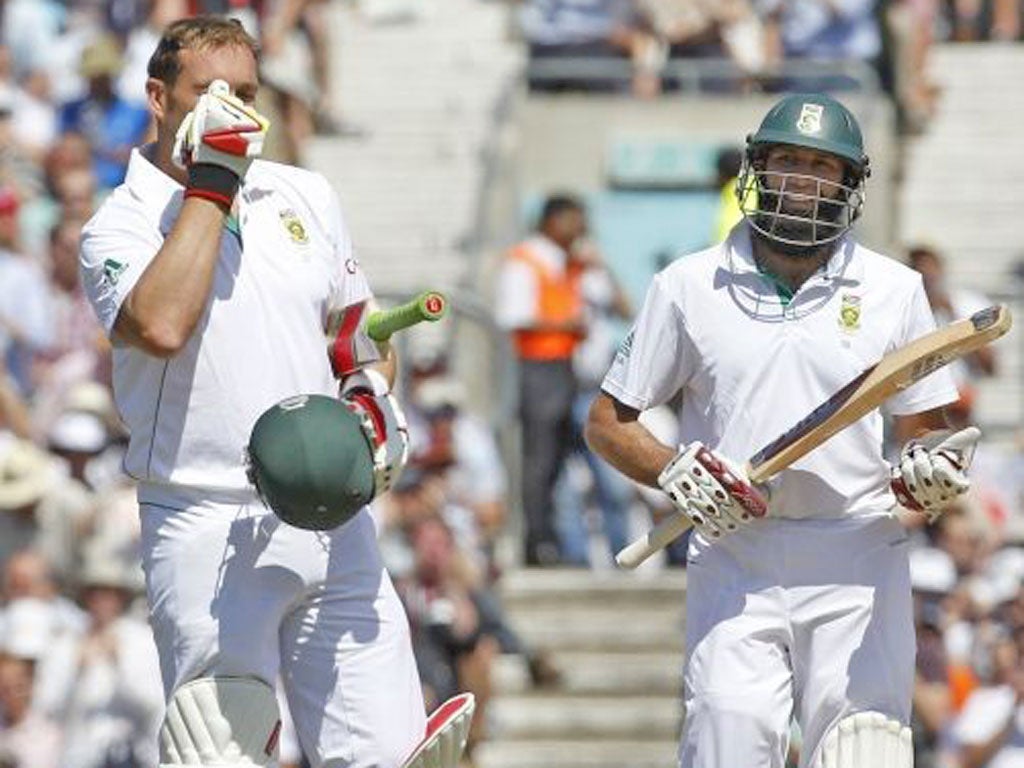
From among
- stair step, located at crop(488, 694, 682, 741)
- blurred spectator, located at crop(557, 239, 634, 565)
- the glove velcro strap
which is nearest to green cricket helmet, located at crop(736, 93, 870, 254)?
the glove velcro strap

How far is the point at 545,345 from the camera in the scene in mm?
16547

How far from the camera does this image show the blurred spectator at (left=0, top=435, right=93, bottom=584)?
15.2m

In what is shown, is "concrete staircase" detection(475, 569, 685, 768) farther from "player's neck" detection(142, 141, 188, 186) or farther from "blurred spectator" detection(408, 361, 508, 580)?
"player's neck" detection(142, 141, 188, 186)

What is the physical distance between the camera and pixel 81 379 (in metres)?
16.2

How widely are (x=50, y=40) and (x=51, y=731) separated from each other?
7.22m

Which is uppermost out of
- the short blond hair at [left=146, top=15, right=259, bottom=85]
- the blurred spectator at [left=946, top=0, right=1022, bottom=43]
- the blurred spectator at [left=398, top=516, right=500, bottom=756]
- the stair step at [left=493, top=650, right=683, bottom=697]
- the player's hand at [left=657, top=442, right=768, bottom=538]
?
the blurred spectator at [left=946, top=0, right=1022, bottom=43]

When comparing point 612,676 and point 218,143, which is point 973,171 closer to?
point 612,676

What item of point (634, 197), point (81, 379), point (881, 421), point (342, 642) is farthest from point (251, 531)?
point (634, 197)

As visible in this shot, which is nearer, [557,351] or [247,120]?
[247,120]

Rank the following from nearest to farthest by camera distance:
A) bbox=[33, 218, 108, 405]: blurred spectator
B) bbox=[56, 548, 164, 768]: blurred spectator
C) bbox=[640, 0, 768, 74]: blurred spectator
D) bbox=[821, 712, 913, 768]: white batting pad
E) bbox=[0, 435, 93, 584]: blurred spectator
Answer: bbox=[821, 712, 913, 768]: white batting pad → bbox=[56, 548, 164, 768]: blurred spectator → bbox=[0, 435, 93, 584]: blurred spectator → bbox=[33, 218, 108, 405]: blurred spectator → bbox=[640, 0, 768, 74]: blurred spectator

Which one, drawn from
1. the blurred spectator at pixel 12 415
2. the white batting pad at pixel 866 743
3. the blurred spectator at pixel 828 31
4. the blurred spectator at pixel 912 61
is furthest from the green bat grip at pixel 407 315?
the blurred spectator at pixel 828 31

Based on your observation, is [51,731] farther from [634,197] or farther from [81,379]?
[634,197]

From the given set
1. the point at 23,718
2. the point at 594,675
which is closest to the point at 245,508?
the point at 23,718

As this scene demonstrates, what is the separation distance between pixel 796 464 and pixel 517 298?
7899 millimetres
